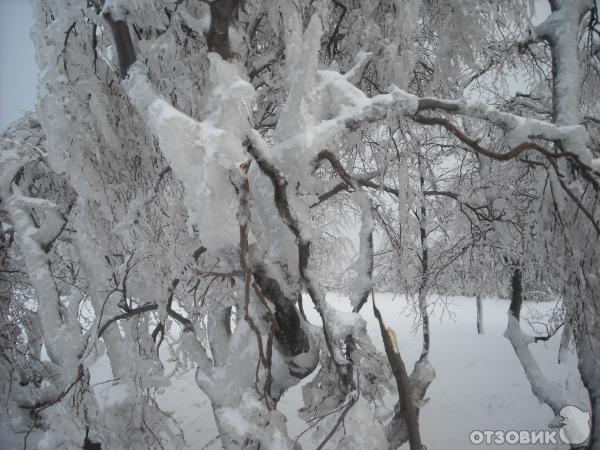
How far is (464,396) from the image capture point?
257 inches

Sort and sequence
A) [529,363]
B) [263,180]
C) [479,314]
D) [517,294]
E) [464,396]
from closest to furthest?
[263,180], [529,363], [517,294], [464,396], [479,314]

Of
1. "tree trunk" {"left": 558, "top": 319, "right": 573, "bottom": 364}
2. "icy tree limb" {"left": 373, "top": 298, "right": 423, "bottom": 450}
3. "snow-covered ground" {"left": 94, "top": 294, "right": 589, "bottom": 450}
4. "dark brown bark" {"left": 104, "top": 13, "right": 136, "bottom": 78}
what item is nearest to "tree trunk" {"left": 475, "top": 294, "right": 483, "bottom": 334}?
"snow-covered ground" {"left": 94, "top": 294, "right": 589, "bottom": 450}

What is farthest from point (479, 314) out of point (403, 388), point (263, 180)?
point (263, 180)

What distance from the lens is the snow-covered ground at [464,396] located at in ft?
17.1

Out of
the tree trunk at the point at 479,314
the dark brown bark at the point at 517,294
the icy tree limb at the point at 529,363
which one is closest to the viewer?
the icy tree limb at the point at 529,363

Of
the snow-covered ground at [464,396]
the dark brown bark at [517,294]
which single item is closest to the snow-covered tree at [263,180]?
the dark brown bark at [517,294]

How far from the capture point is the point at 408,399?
126cm

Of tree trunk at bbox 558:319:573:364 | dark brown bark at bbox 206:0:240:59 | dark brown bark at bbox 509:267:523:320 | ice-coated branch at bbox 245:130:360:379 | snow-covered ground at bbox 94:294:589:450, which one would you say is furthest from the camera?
snow-covered ground at bbox 94:294:589:450

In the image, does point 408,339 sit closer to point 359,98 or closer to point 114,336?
point 114,336

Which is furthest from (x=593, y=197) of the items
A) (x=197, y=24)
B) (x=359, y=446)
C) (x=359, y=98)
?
(x=197, y=24)

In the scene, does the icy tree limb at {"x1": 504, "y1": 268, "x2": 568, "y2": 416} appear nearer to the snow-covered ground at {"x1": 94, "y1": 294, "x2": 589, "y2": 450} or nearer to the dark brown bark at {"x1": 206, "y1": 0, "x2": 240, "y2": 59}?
the snow-covered ground at {"x1": 94, "y1": 294, "x2": 589, "y2": 450}

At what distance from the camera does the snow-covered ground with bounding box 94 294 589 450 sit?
521 cm

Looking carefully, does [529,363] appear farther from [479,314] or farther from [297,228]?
[479,314]

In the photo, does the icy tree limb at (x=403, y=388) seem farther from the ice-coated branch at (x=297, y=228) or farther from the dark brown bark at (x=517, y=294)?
the dark brown bark at (x=517, y=294)
